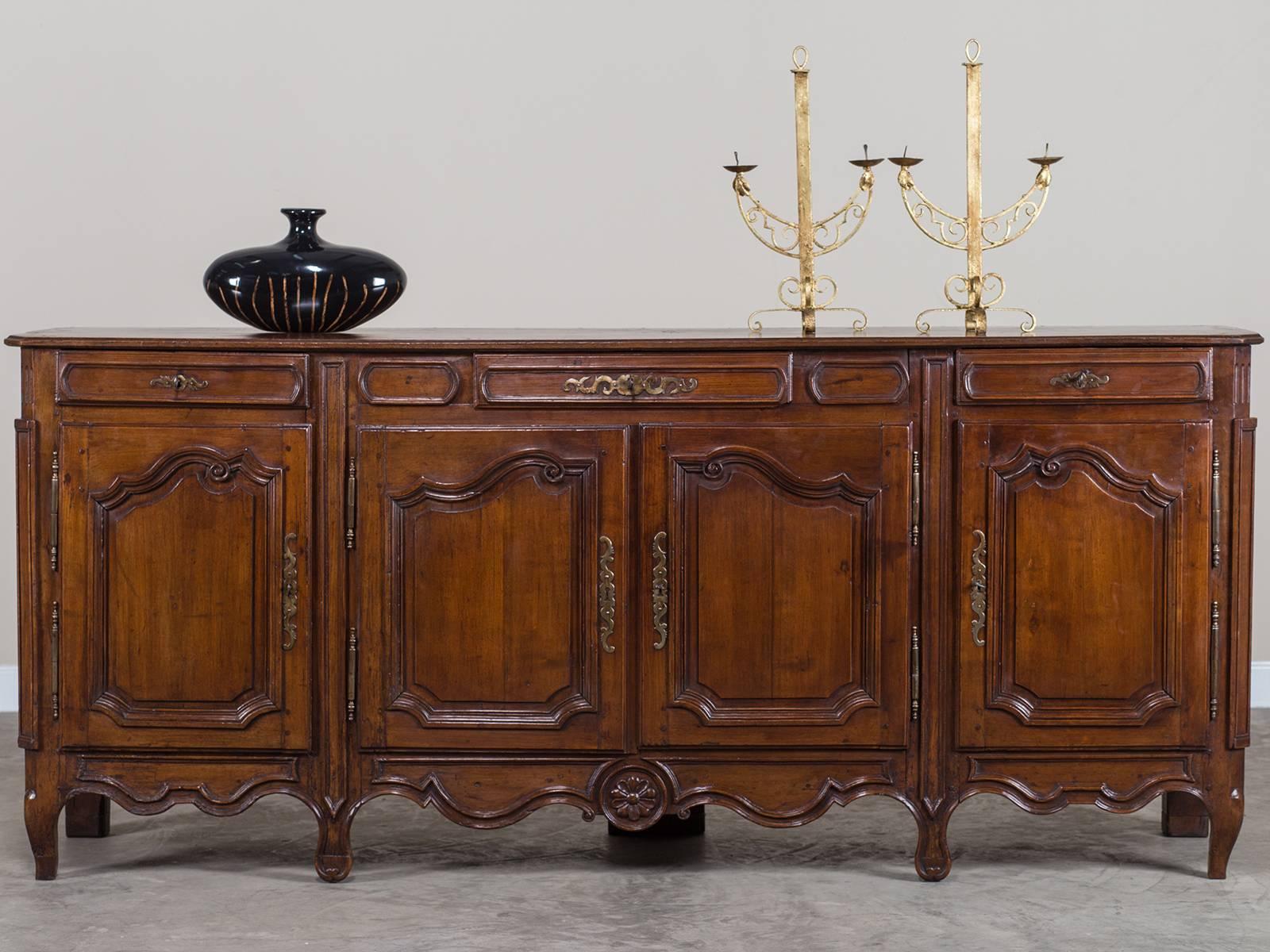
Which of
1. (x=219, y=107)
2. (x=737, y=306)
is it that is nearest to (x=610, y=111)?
(x=737, y=306)

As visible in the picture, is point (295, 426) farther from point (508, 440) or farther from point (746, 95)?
point (746, 95)

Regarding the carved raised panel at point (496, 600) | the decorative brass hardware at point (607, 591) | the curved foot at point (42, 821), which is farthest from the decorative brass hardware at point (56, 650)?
the decorative brass hardware at point (607, 591)

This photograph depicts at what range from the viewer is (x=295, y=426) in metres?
3.04

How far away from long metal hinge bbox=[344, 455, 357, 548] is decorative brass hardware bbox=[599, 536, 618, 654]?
1.55 ft

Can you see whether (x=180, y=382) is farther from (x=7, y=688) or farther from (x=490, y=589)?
(x=7, y=688)

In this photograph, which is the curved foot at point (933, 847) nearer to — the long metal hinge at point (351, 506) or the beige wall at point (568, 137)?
the long metal hinge at point (351, 506)

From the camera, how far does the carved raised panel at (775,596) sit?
3.05 m

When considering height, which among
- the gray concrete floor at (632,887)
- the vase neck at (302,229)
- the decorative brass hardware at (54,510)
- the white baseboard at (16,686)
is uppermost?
the vase neck at (302,229)

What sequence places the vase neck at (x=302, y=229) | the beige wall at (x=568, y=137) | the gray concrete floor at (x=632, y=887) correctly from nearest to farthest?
the gray concrete floor at (x=632, y=887) → the vase neck at (x=302, y=229) → the beige wall at (x=568, y=137)

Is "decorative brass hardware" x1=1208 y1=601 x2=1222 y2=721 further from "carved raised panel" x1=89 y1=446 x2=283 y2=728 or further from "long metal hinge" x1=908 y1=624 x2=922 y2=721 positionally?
"carved raised panel" x1=89 y1=446 x2=283 y2=728

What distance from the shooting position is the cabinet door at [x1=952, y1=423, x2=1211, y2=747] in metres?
3.04

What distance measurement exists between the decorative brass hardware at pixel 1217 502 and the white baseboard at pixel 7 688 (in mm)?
3195

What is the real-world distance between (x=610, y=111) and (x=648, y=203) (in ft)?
0.89

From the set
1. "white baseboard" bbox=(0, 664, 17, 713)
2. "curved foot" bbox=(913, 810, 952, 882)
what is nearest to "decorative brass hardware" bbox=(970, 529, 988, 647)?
"curved foot" bbox=(913, 810, 952, 882)
